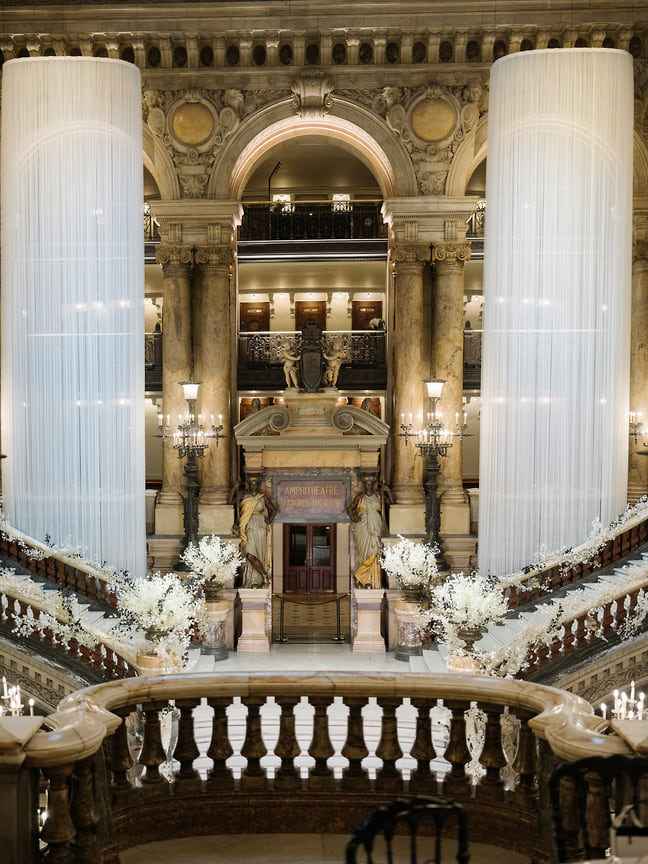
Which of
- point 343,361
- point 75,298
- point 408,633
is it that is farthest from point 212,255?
point 408,633

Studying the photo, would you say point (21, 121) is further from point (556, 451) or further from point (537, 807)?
point (537, 807)

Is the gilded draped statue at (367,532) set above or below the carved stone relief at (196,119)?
below

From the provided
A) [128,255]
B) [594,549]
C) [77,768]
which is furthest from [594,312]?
[77,768]

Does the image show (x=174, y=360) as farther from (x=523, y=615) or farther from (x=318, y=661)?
(x=523, y=615)

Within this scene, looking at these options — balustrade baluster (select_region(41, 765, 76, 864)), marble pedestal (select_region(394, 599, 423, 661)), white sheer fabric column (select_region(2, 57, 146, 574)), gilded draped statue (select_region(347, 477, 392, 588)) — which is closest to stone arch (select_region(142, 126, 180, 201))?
white sheer fabric column (select_region(2, 57, 146, 574))

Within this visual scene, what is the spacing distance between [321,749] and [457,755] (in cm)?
76

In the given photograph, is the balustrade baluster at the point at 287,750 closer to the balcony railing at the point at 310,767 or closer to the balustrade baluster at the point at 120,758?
the balcony railing at the point at 310,767

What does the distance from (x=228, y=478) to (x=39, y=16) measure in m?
8.59

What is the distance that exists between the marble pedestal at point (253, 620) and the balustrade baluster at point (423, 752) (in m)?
10.2

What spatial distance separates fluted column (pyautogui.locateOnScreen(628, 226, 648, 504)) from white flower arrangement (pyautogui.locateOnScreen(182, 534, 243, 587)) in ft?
23.7

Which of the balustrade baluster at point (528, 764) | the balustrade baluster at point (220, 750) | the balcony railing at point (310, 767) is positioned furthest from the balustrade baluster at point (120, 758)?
the balustrade baluster at point (528, 764)

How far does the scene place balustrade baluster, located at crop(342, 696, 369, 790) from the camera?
504cm

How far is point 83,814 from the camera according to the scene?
4254 millimetres

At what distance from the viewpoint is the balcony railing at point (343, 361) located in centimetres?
1900
